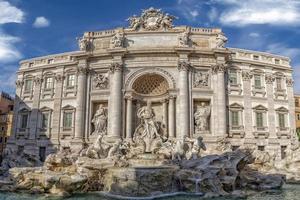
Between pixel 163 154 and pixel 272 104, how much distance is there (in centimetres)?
1246

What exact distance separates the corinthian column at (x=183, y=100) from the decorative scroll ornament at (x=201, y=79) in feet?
3.15

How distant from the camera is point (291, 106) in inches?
1099

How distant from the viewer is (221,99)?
82.3 ft

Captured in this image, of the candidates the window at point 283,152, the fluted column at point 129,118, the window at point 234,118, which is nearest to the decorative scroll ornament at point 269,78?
the window at point 234,118

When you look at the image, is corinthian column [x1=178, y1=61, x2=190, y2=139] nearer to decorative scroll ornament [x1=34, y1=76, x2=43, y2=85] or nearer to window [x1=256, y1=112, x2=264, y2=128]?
window [x1=256, y1=112, x2=264, y2=128]

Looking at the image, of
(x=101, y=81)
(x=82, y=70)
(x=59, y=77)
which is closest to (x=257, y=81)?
(x=101, y=81)

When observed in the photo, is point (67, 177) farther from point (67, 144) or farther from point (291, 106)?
point (291, 106)

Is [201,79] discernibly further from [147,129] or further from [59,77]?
[59,77]

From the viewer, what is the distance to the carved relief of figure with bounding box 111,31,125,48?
25.8m

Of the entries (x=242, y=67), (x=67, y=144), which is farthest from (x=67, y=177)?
(x=242, y=67)

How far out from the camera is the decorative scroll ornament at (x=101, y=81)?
26.2 metres

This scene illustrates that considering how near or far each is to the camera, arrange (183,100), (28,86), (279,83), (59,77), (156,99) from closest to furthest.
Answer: (183,100) < (156,99) < (59,77) < (279,83) < (28,86)

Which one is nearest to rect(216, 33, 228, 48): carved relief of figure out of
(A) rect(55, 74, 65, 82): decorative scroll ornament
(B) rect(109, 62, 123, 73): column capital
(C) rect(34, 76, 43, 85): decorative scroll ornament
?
(B) rect(109, 62, 123, 73): column capital

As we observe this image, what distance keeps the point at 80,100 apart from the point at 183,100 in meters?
8.69
